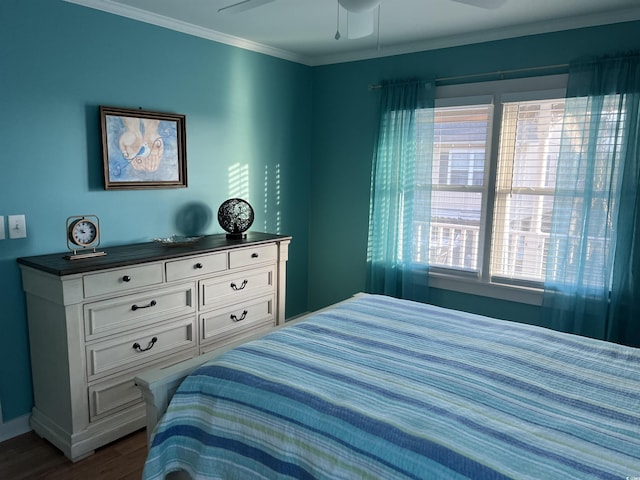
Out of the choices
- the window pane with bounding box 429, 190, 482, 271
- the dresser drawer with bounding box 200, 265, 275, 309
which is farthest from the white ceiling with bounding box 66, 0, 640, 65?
the dresser drawer with bounding box 200, 265, 275, 309

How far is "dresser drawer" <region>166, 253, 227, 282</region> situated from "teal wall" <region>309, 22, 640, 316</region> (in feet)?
4.95

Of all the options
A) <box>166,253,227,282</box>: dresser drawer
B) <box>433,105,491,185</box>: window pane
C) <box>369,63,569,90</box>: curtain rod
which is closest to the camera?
<box>166,253,227,282</box>: dresser drawer

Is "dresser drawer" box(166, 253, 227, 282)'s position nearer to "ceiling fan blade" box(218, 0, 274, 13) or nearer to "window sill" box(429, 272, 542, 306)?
"ceiling fan blade" box(218, 0, 274, 13)

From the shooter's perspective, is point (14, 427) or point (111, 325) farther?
point (14, 427)

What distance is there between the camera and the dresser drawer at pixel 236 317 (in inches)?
119

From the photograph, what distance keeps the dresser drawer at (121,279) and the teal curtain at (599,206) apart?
2.57 metres

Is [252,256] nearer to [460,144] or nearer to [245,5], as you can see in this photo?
[245,5]

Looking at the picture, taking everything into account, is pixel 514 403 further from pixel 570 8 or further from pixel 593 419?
pixel 570 8

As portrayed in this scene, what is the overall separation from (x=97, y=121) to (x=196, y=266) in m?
1.06

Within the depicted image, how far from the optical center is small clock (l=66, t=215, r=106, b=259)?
253 centimetres

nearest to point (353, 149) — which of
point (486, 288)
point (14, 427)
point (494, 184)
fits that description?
point (494, 184)

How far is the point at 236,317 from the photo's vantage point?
3227 mm

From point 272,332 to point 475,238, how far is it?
209cm

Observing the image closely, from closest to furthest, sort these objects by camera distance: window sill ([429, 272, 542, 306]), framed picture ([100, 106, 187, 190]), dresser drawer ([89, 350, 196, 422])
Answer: dresser drawer ([89, 350, 196, 422]) < framed picture ([100, 106, 187, 190]) < window sill ([429, 272, 542, 306])
